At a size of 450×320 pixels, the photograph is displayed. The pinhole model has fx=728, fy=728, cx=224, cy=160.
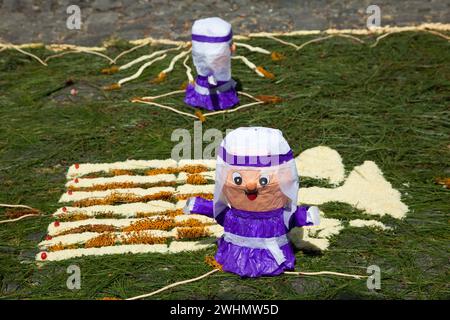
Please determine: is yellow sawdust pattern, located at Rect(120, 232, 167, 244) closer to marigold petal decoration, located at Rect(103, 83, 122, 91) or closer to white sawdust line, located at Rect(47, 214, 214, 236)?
white sawdust line, located at Rect(47, 214, 214, 236)

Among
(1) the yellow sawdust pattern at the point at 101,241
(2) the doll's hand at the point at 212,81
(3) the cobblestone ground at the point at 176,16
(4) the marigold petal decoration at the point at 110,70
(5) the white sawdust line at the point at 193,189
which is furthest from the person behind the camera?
(3) the cobblestone ground at the point at 176,16

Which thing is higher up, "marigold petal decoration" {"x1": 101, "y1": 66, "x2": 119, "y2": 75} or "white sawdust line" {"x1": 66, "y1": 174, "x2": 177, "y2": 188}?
"marigold petal decoration" {"x1": 101, "y1": 66, "x2": 119, "y2": 75}

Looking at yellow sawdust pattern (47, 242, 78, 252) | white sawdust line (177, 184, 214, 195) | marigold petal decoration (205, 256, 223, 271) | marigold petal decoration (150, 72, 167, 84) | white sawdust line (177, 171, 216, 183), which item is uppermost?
marigold petal decoration (150, 72, 167, 84)

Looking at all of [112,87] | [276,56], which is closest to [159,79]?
[112,87]

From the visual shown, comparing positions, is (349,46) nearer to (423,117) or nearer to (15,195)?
(423,117)

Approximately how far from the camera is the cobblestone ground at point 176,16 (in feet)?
33.8

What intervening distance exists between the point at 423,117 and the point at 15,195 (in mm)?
4184

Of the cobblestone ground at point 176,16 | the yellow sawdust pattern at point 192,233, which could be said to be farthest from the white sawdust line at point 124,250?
the cobblestone ground at point 176,16

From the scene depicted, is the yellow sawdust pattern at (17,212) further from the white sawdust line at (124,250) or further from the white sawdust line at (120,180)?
the white sawdust line at (124,250)

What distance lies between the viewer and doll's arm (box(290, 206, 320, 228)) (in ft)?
17.5

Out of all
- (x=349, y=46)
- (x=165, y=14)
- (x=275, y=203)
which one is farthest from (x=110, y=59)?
(x=275, y=203)

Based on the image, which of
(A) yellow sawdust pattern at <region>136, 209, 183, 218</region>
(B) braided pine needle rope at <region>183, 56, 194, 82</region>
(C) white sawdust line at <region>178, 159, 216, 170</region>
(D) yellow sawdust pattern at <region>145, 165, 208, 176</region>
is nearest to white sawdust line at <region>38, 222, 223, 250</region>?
(A) yellow sawdust pattern at <region>136, 209, 183, 218</region>

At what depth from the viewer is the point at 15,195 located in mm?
6551

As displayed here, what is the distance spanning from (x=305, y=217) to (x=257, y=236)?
380mm
